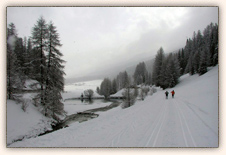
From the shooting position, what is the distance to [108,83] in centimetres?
7050

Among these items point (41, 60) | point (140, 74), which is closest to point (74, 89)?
point (41, 60)

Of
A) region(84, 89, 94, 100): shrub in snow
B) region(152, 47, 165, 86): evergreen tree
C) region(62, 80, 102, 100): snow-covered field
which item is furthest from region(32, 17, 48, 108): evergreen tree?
region(84, 89, 94, 100): shrub in snow

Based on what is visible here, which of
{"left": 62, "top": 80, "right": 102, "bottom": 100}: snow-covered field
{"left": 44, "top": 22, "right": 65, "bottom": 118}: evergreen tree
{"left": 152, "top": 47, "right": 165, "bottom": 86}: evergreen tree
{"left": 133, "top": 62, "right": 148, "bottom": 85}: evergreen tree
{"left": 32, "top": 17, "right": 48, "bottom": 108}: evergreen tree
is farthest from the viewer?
{"left": 133, "top": 62, "right": 148, "bottom": 85}: evergreen tree

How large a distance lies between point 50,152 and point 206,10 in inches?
322

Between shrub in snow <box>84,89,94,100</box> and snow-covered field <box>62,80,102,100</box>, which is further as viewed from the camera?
shrub in snow <box>84,89,94,100</box>

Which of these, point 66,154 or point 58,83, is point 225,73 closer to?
point 66,154

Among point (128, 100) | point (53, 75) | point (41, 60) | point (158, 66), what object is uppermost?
point (158, 66)

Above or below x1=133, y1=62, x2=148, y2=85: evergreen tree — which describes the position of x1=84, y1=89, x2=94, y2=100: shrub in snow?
below

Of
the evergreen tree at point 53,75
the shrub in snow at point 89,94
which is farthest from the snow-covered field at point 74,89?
the shrub in snow at point 89,94

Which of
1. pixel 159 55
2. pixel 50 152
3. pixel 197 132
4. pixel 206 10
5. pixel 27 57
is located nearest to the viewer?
pixel 50 152

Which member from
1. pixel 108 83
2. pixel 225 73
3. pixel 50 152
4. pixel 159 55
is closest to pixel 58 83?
pixel 50 152

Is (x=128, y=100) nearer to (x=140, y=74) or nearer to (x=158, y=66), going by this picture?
(x=158, y=66)

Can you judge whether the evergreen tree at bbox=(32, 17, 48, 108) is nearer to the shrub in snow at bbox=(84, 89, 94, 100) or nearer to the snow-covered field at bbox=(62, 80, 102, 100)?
the snow-covered field at bbox=(62, 80, 102, 100)

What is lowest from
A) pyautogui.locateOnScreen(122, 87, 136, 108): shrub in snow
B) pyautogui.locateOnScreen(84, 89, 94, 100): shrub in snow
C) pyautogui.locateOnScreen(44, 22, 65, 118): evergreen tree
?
pyautogui.locateOnScreen(84, 89, 94, 100): shrub in snow
